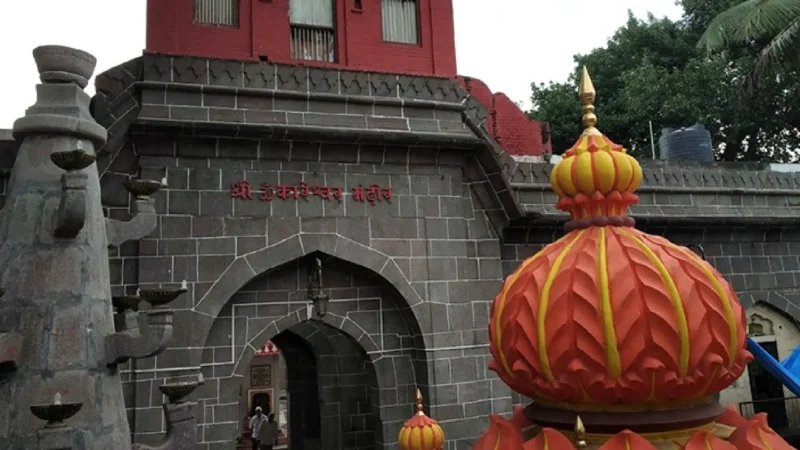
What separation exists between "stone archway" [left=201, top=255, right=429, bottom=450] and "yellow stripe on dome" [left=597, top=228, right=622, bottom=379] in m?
5.13

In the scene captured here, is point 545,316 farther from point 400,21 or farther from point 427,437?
point 400,21

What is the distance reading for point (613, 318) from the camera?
217 centimetres

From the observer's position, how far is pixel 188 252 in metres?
6.56

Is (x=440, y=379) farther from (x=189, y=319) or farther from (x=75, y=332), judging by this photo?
(x=75, y=332)

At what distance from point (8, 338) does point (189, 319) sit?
8.27ft

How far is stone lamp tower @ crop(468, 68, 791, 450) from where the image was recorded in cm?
213

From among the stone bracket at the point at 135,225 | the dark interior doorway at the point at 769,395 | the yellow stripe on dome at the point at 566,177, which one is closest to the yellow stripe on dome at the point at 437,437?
the yellow stripe on dome at the point at 566,177

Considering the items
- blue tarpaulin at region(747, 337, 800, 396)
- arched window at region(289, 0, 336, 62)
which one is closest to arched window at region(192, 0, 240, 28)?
arched window at region(289, 0, 336, 62)

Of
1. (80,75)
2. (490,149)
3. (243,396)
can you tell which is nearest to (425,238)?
(490,149)

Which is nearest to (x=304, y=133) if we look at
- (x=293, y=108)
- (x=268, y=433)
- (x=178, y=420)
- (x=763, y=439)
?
(x=293, y=108)

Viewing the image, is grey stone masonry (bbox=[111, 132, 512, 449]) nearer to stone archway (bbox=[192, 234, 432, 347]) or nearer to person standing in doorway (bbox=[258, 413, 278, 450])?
stone archway (bbox=[192, 234, 432, 347])

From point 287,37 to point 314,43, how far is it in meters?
0.38

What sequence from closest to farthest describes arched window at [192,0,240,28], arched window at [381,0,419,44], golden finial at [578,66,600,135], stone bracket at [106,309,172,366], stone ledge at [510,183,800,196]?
golden finial at [578,66,600,135]
stone bracket at [106,309,172,366]
arched window at [192,0,240,28]
arched window at [381,0,419,44]
stone ledge at [510,183,800,196]

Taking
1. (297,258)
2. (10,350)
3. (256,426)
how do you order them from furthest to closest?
(256,426)
(297,258)
(10,350)
